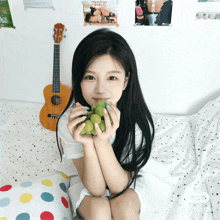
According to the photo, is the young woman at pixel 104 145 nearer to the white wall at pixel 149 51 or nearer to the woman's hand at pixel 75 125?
the woman's hand at pixel 75 125

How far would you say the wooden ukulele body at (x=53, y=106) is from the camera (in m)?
1.48

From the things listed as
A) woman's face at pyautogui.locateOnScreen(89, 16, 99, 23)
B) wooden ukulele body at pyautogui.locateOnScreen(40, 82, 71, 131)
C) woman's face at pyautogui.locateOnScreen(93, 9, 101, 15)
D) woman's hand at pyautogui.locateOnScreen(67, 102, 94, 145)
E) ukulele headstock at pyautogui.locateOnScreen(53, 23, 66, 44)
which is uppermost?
woman's face at pyautogui.locateOnScreen(93, 9, 101, 15)

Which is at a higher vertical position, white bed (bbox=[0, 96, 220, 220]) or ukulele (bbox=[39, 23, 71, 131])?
ukulele (bbox=[39, 23, 71, 131])

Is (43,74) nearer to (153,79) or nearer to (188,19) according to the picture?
(153,79)

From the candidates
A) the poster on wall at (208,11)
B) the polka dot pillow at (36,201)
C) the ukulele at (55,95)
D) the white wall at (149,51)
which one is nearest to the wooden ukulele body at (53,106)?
the ukulele at (55,95)

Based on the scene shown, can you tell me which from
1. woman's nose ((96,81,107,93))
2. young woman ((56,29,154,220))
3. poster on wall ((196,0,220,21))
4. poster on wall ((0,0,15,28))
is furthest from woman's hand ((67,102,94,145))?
poster on wall ((0,0,15,28))

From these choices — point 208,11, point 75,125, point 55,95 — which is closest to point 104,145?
point 75,125

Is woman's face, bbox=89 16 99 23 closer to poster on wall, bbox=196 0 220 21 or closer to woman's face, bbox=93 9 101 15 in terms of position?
woman's face, bbox=93 9 101 15

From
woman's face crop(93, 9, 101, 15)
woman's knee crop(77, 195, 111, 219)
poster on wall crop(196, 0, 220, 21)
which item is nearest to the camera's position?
woman's knee crop(77, 195, 111, 219)

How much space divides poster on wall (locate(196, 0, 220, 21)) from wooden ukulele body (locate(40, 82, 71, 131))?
962 millimetres

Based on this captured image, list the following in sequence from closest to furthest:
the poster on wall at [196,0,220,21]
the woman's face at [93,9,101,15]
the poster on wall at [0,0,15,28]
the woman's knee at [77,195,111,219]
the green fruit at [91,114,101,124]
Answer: the green fruit at [91,114,101,124] → the woman's knee at [77,195,111,219] → the poster on wall at [196,0,220,21] → the woman's face at [93,9,101,15] → the poster on wall at [0,0,15,28]

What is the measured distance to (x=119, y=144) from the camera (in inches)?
41.0

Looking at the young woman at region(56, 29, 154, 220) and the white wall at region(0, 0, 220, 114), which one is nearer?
the young woman at region(56, 29, 154, 220)

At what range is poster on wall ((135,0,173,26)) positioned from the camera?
4.18 ft
